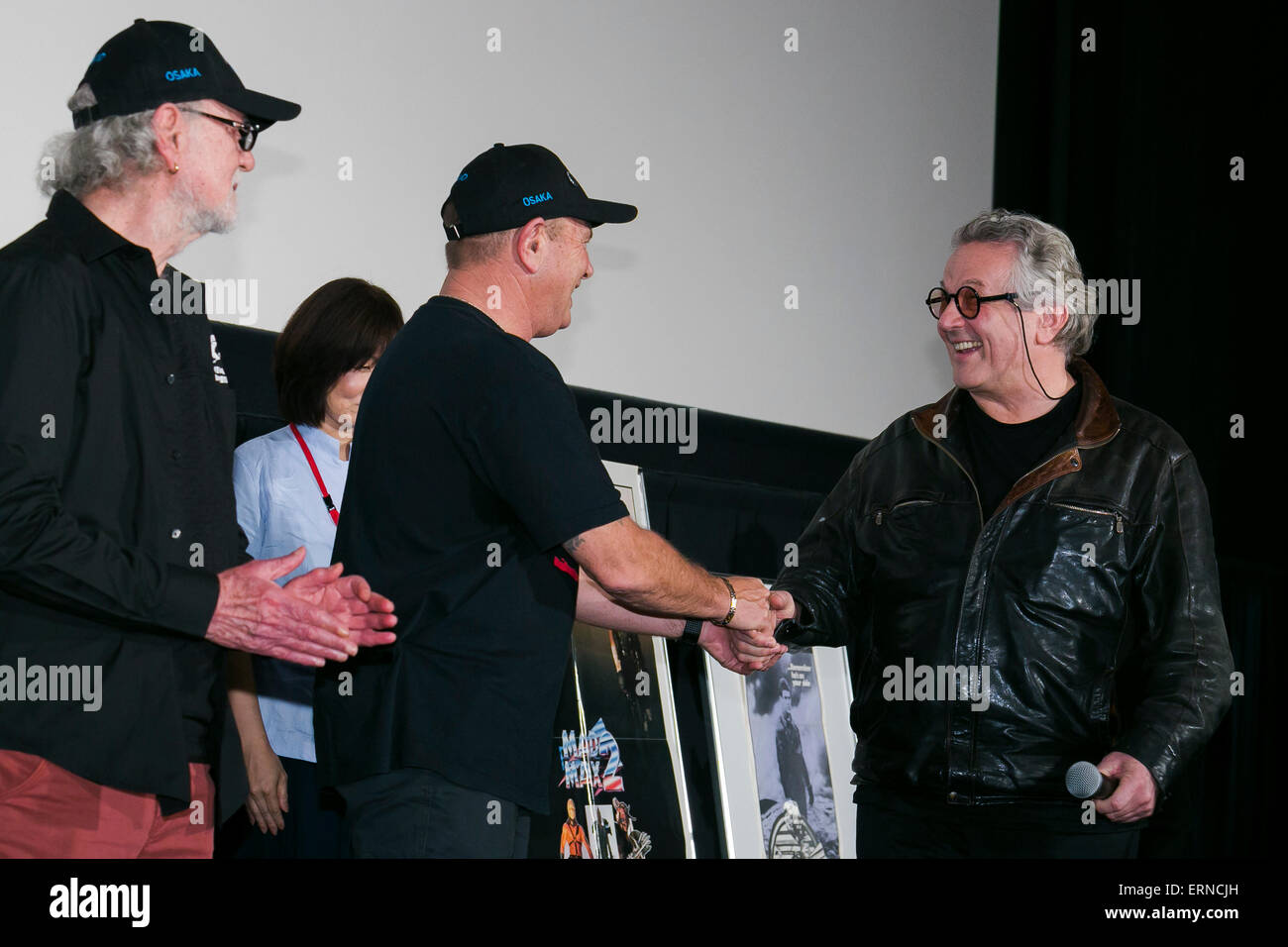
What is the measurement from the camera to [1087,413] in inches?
107

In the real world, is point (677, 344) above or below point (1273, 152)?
below

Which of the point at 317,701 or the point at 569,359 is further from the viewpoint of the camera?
the point at 569,359

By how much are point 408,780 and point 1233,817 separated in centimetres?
384

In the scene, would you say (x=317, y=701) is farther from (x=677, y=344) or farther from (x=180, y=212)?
(x=677, y=344)

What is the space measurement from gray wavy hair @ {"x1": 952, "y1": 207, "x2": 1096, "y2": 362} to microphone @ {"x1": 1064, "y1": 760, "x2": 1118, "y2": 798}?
92 cm

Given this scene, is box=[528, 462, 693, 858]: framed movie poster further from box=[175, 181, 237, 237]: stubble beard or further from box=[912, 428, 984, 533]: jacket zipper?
box=[175, 181, 237, 237]: stubble beard

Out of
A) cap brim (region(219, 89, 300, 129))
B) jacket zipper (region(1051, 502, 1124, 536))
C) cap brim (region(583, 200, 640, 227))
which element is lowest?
jacket zipper (region(1051, 502, 1124, 536))

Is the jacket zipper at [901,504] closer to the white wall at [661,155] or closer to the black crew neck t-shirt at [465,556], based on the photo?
the black crew neck t-shirt at [465,556]

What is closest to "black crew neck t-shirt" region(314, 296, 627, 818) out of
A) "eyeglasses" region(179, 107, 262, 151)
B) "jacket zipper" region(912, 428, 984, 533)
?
"eyeglasses" region(179, 107, 262, 151)

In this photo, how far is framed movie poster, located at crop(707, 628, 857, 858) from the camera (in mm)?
3770

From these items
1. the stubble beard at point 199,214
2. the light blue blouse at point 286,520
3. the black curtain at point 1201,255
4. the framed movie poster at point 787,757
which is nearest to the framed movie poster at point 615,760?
the framed movie poster at point 787,757

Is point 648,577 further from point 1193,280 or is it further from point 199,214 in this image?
point 1193,280

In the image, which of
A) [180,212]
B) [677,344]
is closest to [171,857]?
[180,212]

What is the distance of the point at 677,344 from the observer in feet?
14.6
